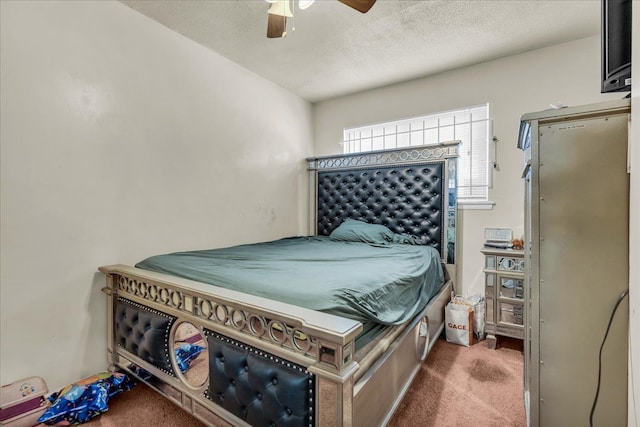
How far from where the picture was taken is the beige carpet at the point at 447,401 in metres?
1.52

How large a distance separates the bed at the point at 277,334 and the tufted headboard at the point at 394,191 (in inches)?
19.0

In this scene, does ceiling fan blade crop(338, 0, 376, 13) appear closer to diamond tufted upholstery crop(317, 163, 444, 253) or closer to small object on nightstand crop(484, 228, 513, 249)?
diamond tufted upholstery crop(317, 163, 444, 253)

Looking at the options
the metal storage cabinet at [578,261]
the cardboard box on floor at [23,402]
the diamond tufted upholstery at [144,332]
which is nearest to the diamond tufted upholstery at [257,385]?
the diamond tufted upholstery at [144,332]

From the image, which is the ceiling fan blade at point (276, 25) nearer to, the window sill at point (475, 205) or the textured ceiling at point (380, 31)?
the textured ceiling at point (380, 31)

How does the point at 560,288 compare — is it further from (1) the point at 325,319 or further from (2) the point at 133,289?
(2) the point at 133,289

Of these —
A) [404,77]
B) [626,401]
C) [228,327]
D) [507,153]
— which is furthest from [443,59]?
[228,327]

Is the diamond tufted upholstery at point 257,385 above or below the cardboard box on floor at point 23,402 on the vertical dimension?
above

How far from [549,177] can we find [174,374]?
6.26 feet

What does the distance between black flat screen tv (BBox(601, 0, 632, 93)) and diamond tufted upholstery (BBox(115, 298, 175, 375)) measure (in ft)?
6.96

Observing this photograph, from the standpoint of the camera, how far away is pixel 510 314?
7.55 feet

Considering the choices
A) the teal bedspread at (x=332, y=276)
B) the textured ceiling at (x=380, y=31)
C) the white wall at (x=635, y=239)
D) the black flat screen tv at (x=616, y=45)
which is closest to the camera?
the white wall at (x=635, y=239)

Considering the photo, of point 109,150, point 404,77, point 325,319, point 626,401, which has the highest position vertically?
point 404,77

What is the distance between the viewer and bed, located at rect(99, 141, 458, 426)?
98cm

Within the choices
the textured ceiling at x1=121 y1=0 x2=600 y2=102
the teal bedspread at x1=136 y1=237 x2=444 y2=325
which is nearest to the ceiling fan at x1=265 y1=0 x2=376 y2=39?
the textured ceiling at x1=121 y1=0 x2=600 y2=102
